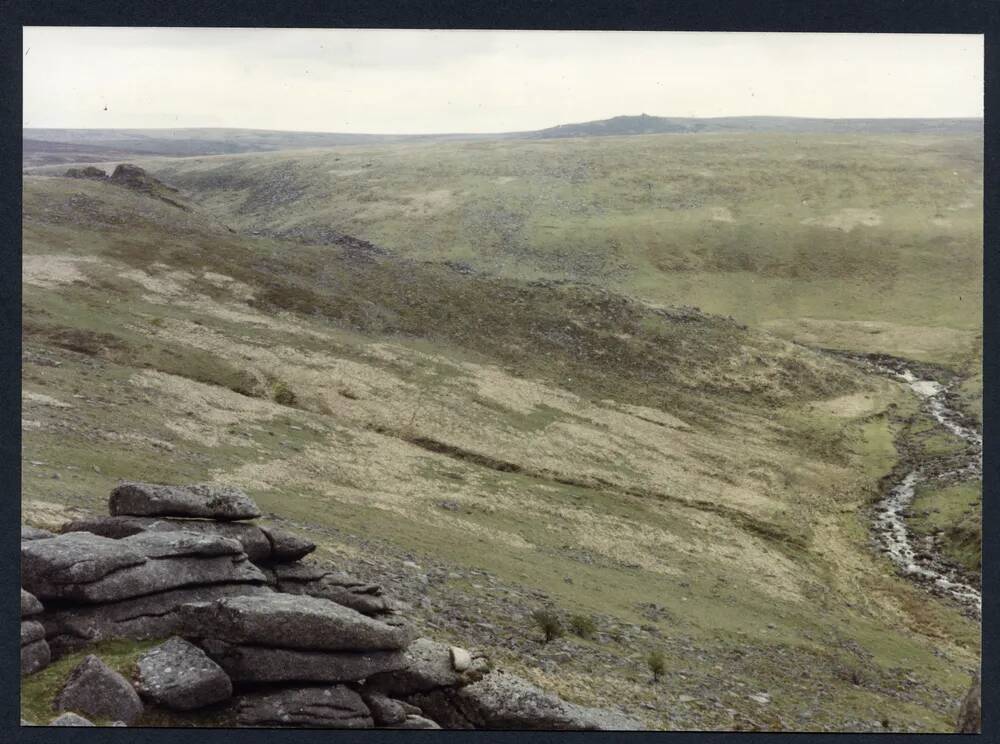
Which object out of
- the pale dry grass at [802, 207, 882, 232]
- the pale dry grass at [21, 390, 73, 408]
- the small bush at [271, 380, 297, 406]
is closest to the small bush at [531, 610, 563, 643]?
the pale dry grass at [21, 390, 73, 408]

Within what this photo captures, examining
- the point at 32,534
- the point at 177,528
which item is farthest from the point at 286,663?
the point at 32,534

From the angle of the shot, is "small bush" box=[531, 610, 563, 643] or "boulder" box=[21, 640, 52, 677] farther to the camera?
"small bush" box=[531, 610, 563, 643]

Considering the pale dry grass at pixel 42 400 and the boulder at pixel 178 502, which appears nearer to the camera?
the boulder at pixel 178 502

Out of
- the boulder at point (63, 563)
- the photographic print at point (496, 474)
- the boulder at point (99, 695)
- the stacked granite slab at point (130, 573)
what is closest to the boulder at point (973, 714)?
the photographic print at point (496, 474)

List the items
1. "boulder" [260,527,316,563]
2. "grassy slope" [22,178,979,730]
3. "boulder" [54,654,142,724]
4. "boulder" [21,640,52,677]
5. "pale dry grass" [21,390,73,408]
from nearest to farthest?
"boulder" [54,654,142,724] → "boulder" [21,640,52,677] → "boulder" [260,527,316,563] → "grassy slope" [22,178,979,730] → "pale dry grass" [21,390,73,408]

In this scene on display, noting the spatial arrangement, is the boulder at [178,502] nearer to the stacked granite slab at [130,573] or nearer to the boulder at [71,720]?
the stacked granite slab at [130,573]

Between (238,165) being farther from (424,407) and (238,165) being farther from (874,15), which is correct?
(874,15)

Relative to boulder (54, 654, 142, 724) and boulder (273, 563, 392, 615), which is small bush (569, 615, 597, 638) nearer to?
boulder (273, 563, 392, 615)

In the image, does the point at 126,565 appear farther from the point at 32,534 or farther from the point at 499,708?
the point at 499,708
